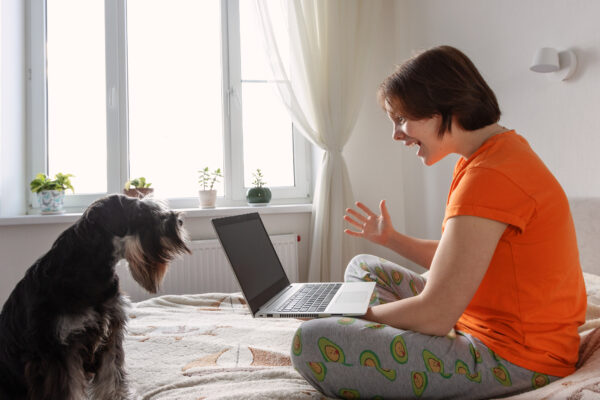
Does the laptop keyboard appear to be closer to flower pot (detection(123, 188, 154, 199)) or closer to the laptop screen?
the laptop screen

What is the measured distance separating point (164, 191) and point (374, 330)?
2.38 meters

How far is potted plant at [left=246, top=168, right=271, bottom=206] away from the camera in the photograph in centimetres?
287

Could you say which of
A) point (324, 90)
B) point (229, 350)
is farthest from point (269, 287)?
point (324, 90)

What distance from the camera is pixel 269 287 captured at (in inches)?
50.7

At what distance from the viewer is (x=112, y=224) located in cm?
123

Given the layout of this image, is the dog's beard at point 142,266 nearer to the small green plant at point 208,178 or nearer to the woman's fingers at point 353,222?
the woman's fingers at point 353,222

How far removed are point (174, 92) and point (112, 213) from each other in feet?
6.33

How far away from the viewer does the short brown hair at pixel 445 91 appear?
0.93 m

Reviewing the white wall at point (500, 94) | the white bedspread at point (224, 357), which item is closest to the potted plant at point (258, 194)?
the white wall at point (500, 94)

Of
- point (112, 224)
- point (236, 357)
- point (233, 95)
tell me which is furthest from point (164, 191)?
point (236, 357)

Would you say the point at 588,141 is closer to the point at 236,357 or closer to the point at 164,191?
the point at 236,357

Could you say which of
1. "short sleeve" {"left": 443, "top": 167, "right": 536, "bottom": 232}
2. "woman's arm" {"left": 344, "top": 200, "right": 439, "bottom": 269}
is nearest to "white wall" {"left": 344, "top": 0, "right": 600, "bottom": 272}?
"woman's arm" {"left": 344, "top": 200, "right": 439, "bottom": 269}

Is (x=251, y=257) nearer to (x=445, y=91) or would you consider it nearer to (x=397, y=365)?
(x=397, y=365)

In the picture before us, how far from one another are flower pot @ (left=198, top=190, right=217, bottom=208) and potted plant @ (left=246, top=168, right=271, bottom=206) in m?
0.24
